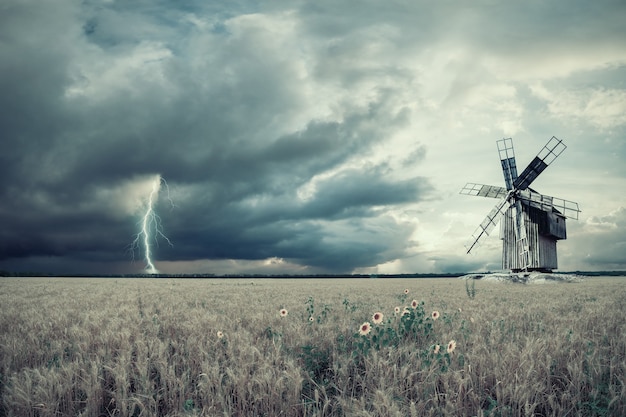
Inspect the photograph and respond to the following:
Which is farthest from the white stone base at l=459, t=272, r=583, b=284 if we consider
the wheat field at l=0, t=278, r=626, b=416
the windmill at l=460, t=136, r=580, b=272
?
the wheat field at l=0, t=278, r=626, b=416

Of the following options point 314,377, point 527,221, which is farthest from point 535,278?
point 314,377

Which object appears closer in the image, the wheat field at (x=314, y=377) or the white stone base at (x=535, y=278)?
the wheat field at (x=314, y=377)

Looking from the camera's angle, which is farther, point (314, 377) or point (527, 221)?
point (527, 221)

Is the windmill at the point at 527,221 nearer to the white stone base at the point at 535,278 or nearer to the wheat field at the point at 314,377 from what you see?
the white stone base at the point at 535,278

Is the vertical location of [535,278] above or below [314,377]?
below

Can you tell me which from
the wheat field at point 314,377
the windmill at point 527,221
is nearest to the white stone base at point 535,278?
the windmill at point 527,221

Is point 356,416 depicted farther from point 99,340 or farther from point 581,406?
point 99,340

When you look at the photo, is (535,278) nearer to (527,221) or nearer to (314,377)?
(527,221)

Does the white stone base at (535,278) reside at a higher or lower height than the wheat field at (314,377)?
lower

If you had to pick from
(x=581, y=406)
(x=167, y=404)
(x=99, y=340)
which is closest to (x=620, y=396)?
(x=581, y=406)

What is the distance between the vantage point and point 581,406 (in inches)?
139

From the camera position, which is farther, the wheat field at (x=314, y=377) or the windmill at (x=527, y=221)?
the windmill at (x=527, y=221)

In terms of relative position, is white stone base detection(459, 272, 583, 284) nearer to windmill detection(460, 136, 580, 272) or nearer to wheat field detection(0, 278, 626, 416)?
windmill detection(460, 136, 580, 272)

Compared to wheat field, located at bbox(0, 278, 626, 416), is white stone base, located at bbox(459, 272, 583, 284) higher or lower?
lower
